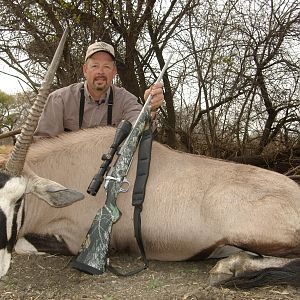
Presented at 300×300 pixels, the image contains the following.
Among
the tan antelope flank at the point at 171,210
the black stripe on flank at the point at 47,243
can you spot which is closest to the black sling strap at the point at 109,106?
the tan antelope flank at the point at 171,210

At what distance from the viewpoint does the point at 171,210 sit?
168 inches

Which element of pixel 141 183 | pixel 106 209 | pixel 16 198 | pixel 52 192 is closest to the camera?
pixel 16 198

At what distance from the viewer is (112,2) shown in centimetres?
882

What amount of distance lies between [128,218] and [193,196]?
1.79ft

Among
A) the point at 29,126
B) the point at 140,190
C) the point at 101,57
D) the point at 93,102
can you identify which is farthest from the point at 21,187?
the point at 101,57

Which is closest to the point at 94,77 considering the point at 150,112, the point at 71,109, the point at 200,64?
the point at 71,109

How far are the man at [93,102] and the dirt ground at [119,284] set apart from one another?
162cm

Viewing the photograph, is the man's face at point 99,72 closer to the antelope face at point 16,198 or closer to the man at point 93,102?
the man at point 93,102

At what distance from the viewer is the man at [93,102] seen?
5605 mm

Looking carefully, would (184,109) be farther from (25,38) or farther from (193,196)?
(193,196)

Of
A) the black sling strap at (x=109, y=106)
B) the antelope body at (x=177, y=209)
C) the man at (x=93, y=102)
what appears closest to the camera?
the antelope body at (x=177, y=209)

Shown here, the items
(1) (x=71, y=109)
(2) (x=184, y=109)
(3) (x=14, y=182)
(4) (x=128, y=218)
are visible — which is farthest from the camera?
(2) (x=184, y=109)

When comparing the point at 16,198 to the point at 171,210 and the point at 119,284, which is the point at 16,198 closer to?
the point at 119,284

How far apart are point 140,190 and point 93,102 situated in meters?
1.89
